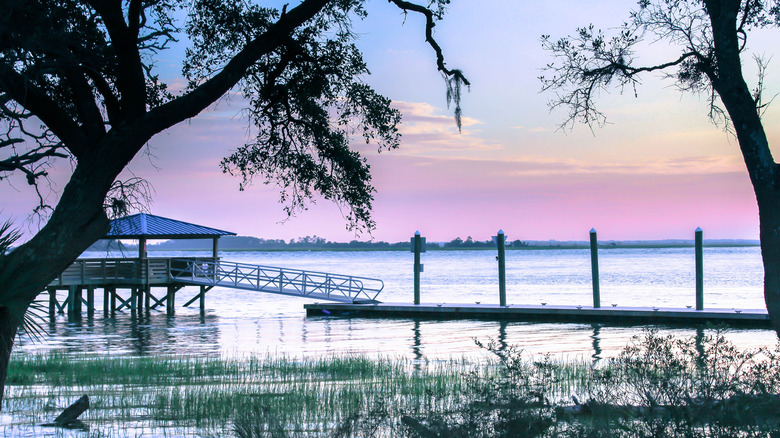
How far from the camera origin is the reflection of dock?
2033cm

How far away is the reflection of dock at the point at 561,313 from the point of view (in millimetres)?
20328

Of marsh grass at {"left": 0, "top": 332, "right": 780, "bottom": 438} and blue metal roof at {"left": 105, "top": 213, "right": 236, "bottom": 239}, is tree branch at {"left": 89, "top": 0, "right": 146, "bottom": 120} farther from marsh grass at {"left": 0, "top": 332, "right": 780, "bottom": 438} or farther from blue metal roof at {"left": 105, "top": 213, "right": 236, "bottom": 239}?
blue metal roof at {"left": 105, "top": 213, "right": 236, "bottom": 239}

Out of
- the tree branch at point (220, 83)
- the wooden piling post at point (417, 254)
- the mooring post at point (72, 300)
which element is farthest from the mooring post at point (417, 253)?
the tree branch at point (220, 83)

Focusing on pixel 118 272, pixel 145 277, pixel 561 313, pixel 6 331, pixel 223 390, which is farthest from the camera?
pixel 118 272

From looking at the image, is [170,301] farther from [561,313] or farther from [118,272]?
[561,313]

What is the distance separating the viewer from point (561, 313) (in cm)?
2270

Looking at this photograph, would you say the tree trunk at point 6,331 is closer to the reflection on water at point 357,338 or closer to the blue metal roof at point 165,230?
the reflection on water at point 357,338

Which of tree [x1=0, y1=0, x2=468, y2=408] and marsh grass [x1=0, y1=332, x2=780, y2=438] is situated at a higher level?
tree [x1=0, y1=0, x2=468, y2=408]

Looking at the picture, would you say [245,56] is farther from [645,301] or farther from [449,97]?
[645,301]

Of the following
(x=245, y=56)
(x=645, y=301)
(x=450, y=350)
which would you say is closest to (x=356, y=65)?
(x=245, y=56)

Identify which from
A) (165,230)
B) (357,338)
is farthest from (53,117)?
(165,230)

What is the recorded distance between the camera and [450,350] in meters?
17.0

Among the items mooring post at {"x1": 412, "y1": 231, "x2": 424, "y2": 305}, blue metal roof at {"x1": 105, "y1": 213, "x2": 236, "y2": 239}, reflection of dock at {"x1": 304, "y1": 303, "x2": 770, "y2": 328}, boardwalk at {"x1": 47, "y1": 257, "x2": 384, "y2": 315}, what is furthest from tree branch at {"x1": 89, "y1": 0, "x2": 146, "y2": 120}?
blue metal roof at {"x1": 105, "y1": 213, "x2": 236, "y2": 239}

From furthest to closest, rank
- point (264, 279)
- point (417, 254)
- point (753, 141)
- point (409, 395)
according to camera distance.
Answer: point (264, 279)
point (417, 254)
point (409, 395)
point (753, 141)
